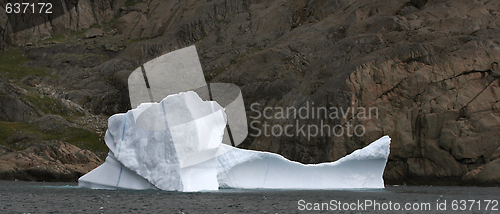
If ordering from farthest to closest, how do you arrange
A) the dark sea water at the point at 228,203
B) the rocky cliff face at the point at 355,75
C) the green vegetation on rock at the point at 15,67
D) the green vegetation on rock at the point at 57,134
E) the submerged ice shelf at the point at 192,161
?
the green vegetation on rock at the point at 15,67
the green vegetation on rock at the point at 57,134
the rocky cliff face at the point at 355,75
the submerged ice shelf at the point at 192,161
the dark sea water at the point at 228,203

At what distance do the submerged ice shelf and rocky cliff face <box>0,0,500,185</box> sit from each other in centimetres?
1251

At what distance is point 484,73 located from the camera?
37.0 m

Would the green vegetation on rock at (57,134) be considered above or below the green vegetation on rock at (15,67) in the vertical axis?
below

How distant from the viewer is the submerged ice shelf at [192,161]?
20453mm

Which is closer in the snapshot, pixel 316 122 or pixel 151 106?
pixel 151 106

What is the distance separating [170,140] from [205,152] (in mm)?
1798

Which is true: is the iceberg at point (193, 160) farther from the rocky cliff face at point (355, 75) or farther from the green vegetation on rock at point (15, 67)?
the green vegetation on rock at point (15, 67)

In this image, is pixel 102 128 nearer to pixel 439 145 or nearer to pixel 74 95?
pixel 74 95

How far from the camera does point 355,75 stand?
3859cm

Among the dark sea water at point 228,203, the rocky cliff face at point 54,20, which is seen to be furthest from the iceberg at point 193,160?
the rocky cliff face at point 54,20

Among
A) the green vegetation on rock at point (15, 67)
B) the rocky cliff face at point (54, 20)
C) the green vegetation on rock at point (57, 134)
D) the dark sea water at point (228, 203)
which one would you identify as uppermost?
the rocky cliff face at point (54, 20)

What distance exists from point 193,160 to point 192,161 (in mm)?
64

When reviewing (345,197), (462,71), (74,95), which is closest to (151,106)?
(345,197)

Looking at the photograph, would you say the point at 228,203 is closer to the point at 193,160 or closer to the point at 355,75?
the point at 193,160
